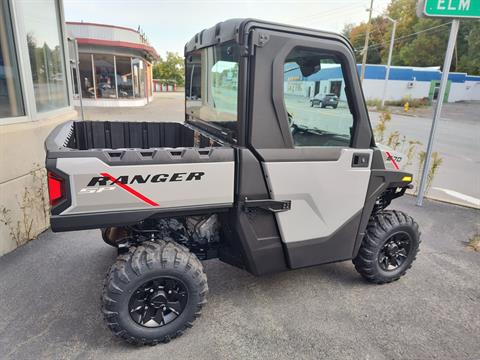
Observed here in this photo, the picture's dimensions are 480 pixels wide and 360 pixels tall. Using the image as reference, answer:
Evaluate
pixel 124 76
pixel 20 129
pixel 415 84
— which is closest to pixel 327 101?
pixel 20 129

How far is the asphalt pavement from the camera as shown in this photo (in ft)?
7.93

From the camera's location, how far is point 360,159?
2719mm

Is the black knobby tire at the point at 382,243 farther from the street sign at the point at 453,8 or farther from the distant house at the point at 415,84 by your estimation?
the distant house at the point at 415,84

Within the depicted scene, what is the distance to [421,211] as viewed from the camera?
5391mm

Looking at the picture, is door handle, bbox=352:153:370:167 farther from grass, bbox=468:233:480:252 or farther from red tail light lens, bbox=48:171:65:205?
grass, bbox=468:233:480:252

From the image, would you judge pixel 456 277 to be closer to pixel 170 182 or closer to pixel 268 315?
pixel 268 315

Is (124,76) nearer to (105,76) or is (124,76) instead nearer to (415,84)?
(105,76)

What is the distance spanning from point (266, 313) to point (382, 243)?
1.25 m

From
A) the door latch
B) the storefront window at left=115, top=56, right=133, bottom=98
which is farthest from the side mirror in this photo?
the storefront window at left=115, top=56, right=133, bottom=98

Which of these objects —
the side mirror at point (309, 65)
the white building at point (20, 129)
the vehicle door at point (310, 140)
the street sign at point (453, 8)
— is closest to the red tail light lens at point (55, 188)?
the vehicle door at point (310, 140)

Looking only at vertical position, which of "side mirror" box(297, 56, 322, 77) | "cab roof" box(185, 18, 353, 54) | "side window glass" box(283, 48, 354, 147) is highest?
"cab roof" box(185, 18, 353, 54)

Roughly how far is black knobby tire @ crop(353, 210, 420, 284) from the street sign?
12.2 ft

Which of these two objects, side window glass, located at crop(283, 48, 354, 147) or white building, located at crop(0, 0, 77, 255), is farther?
white building, located at crop(0, 0, 77, 255)

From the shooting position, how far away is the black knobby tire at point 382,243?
3.10 metres
